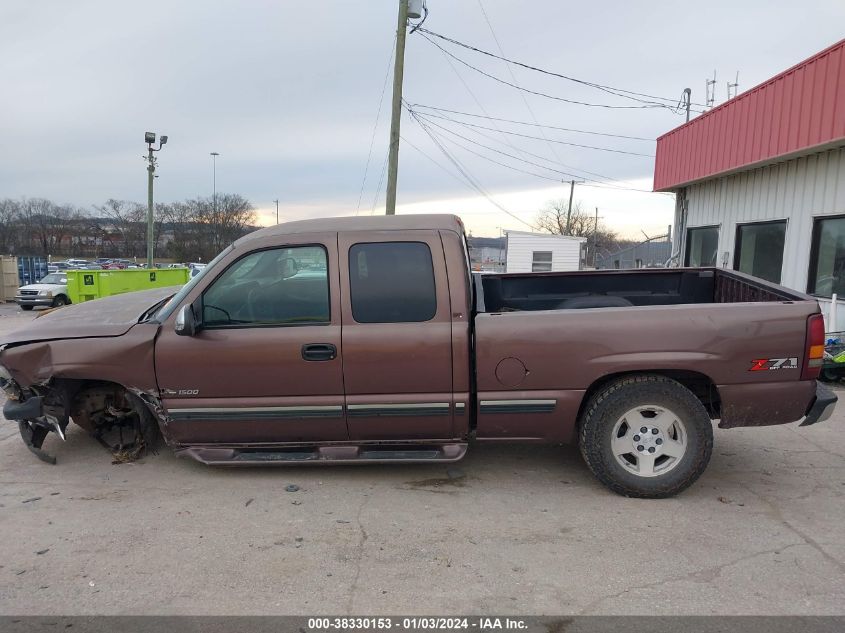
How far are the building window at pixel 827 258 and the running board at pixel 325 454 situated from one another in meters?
6.64

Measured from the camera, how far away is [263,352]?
12.1 feet

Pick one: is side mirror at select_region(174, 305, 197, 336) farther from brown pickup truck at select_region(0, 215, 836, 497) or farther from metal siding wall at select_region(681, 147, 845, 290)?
metal siding wall at select_region(681, 147, 845, 290)

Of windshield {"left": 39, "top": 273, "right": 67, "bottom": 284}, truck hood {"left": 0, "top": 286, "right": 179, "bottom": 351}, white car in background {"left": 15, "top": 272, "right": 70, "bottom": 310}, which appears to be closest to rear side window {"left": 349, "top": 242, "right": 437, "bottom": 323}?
truck hood {"left": 0, "top": 286, "right": 179, "bottom": 351}

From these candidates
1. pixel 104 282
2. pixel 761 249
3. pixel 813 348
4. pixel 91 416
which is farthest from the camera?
pixel 104 282

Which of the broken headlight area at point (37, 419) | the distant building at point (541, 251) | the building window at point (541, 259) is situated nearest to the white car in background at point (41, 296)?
the distant building at point (541, 251)

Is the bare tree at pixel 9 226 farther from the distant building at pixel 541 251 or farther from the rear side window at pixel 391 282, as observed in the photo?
the rear side window at pixel 391 282

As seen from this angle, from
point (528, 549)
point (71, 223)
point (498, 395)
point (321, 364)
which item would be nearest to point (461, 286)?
point (498, 395)

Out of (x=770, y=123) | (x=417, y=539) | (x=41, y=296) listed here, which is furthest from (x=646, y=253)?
(x=417, y=539)

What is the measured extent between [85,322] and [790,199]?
9.22m

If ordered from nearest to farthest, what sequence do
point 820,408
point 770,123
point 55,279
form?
1. point 820,408
2. point 770,123
3. point 55,279

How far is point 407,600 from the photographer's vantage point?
267 centimetres

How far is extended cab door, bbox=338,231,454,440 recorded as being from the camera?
366 centimetres

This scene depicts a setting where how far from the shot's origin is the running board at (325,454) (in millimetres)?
3770

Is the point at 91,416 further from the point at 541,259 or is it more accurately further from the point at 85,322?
the point at 541,259
